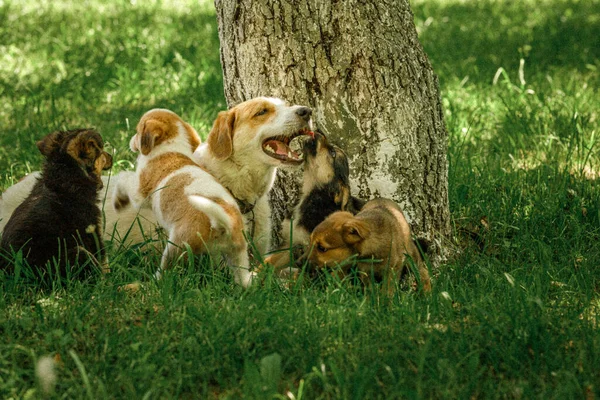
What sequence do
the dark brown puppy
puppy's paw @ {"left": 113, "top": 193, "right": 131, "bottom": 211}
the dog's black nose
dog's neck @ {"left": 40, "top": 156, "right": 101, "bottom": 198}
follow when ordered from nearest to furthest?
1. the dark brown puppy
2. dog's neck @ {"left": 40, "top": 156, "right": 101, "bottom": 198}
3. the dog's black nose
4. puppy's paw @ {"left": 113, "top": 193, "right": 131, "bottom": 211}

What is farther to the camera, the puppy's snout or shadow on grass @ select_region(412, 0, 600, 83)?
shadow on grass @ select_region(412, 0, 600, 83)

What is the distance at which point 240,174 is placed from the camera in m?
5.38

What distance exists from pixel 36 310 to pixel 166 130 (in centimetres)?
170

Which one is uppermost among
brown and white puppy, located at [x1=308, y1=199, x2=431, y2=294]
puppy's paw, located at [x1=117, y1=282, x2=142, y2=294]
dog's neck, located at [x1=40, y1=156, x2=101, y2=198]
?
dog's neck, located at [x1=40, y1=156, x2=101, y2=198]

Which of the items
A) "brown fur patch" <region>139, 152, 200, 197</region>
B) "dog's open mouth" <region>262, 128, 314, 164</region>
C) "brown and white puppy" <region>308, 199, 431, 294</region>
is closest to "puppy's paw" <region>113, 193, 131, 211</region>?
"brown fur patch" <region>139, 152, 200, 197</region>

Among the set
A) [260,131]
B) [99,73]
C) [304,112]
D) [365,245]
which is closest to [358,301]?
[365,245]

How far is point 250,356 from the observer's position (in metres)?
3.67

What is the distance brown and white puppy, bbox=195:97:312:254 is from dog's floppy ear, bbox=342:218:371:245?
0.76 meters

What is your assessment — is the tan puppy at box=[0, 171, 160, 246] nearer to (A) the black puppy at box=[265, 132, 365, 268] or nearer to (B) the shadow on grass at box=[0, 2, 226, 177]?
(A) the black puppy at box=[265, 132, 365, 268]

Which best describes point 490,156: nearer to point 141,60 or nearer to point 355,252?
point 355,252

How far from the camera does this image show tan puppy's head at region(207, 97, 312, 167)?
5070mm

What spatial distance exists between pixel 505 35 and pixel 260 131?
7.84 meters

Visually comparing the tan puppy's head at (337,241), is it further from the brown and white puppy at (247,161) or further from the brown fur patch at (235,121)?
the brown fur patch at (235,121)

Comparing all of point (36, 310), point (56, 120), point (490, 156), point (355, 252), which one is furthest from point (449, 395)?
point (56, 120)
